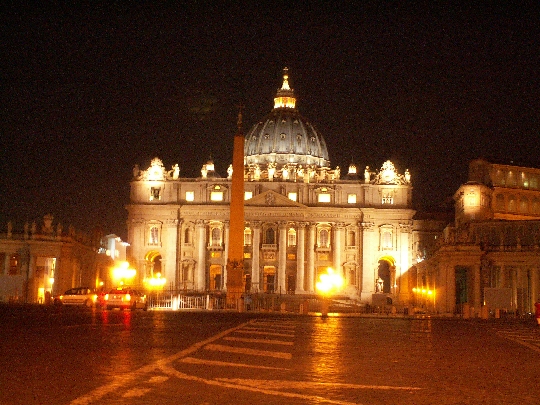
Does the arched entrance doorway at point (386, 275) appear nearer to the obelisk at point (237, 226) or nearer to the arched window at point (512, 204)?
the arched window at point (512, 204)

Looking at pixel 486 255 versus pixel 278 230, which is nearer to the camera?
pixel 486 255

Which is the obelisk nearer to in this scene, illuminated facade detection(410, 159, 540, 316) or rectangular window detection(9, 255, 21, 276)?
illuminated facade detection(410, 159, 540, 316)

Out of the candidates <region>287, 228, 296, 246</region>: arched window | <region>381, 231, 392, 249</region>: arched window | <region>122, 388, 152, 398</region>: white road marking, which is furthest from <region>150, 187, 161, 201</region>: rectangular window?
<region>122, 388, 152, 398</region>: white road marking

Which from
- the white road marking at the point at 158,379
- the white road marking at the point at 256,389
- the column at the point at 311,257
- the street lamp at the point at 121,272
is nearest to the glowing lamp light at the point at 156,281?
the street lamp at the point at 121,272

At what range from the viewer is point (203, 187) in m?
120

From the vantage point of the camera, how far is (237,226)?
57.7 m

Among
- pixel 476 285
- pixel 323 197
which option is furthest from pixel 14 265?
pixel 323 197

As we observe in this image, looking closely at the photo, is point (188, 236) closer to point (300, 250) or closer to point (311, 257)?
point (300, 250)

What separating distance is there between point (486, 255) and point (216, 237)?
5371 cm

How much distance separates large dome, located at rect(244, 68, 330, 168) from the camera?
148 metres

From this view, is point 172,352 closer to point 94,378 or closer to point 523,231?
point 94,378

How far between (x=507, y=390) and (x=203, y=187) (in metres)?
107

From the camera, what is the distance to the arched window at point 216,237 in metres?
120

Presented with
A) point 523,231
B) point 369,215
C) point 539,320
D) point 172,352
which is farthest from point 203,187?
point 172,352
